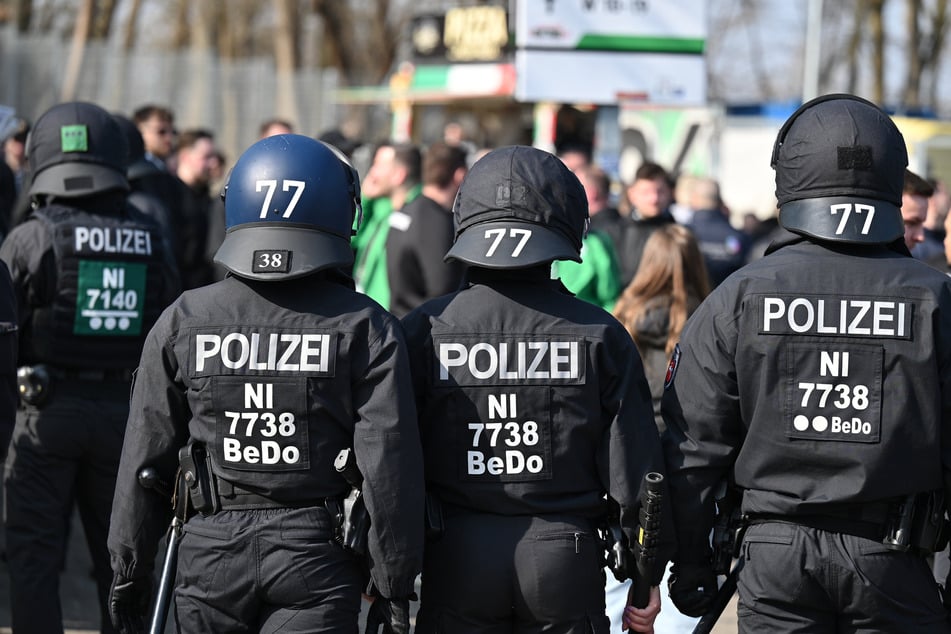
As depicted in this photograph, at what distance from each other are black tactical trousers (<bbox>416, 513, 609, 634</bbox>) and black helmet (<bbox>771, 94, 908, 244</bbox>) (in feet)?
3.57

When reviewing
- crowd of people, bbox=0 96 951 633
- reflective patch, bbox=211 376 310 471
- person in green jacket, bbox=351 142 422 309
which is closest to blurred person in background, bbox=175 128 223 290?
person in green jacket, bbox=351 142 422 309

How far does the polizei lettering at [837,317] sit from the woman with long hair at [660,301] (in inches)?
83.1

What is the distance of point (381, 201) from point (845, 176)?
4963 millimetres

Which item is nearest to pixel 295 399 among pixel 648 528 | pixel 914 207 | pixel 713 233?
pixel 648 528

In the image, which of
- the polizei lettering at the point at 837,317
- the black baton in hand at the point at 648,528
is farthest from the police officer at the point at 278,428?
the polizei lettering at the point at 837,317

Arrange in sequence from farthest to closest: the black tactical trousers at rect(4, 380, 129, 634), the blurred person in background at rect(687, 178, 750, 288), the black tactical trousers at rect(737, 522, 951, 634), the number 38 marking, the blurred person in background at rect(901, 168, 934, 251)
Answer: the blurred person in background at rect(687, 178, 750, 288)
the blurred person in background at rect(901, 168, 934, 251)
the black tactical trousers at rect(4, 380, 129, 634)
the number 38 marking
the black tactical trousers at rect(737, 522, 951, 634)

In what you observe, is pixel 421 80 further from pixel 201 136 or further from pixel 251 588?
pixel 251 588

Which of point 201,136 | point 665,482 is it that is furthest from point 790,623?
point 201,136

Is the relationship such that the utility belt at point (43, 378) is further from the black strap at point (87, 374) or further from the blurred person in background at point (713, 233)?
the blurred person in background at point (713, 233)

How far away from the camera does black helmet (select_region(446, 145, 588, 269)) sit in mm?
3865

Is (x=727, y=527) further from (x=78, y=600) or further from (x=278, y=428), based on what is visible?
(x=78, y=600)

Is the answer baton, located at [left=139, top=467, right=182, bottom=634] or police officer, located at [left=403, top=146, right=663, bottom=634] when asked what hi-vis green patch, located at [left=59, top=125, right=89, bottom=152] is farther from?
police officer, located at [left=403, top=146, right=663, bottom=634]

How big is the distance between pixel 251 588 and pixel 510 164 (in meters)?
1.40

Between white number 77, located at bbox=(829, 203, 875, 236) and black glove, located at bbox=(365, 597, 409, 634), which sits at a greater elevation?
white number 77, located at bbox=(829, 203, 875, 236)
